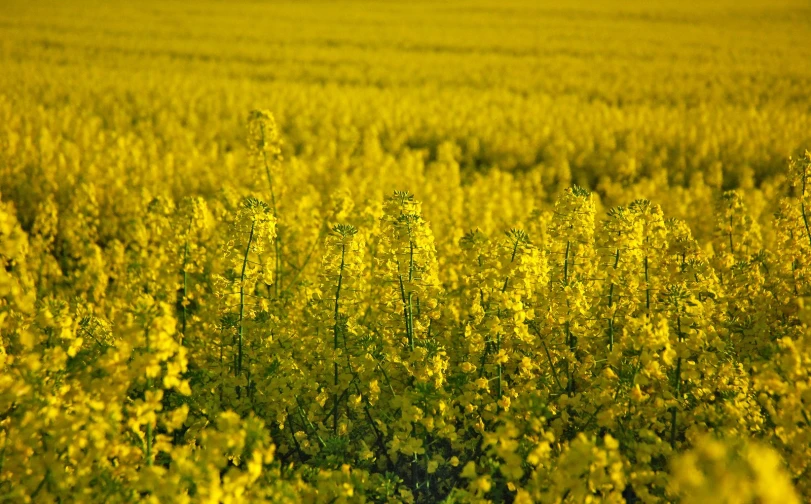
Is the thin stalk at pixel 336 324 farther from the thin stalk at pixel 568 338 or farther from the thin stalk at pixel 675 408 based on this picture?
the thin stalk at pixel 675 408

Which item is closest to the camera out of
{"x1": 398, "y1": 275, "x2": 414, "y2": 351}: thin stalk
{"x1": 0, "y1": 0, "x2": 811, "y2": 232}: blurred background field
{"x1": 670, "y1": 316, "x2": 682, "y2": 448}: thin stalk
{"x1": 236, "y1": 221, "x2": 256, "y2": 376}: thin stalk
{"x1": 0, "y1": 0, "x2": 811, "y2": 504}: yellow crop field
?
{"x1": 0, "y1": 0, "x2": 811, "y2": 504}: yellow crop field

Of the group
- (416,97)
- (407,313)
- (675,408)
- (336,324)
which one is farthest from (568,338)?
(416,97)

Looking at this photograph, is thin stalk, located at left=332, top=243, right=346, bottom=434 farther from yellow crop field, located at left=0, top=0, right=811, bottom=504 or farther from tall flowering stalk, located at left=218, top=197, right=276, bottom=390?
tall flowering stalk, located at left=218, top=197, right=276, bottom=390

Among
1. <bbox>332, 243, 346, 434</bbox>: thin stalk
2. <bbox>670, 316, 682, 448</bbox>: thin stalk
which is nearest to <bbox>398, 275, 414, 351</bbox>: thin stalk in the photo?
<bbox>332, 243, 346, 434</bbox>: thin stalk

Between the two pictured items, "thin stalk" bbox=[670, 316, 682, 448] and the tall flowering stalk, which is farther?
the tall flowering stalk

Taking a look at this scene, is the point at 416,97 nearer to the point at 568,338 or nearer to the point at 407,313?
the point at 568,338

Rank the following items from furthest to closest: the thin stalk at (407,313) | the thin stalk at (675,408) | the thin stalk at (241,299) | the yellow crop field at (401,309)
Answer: the thin stalk at (241,299)
the thin stalk at (407,313)
the thin stalk at (675,408)
the yellow crop field at (401,309)

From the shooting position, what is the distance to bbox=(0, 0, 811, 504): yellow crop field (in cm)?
215

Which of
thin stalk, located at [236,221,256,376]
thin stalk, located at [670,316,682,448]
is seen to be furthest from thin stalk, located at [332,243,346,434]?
thin stalk, located at [670,316,682,448]

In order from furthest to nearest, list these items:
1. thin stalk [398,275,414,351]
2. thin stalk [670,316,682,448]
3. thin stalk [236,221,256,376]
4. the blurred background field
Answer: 1. the blurred background field
2. thin stalk [236,221,256,376]
3. thin stalk [398,275,414,351]
4. thin stalk [670,316,682,448]

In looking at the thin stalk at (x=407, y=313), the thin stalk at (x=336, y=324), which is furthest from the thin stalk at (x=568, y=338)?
the thin stalk at (x=336, y=324)

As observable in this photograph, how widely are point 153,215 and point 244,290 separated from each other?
158 cm

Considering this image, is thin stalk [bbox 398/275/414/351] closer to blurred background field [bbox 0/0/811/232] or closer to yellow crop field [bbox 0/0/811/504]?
yellow crop field [bbox 0/0/811/504]

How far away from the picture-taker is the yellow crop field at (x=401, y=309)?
2146mm
